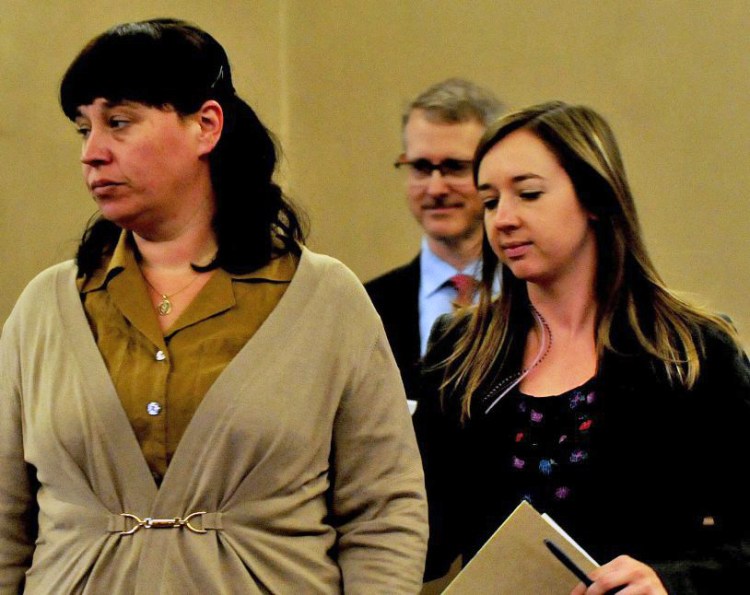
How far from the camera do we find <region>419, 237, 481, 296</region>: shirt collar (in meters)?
Answer: 3.09

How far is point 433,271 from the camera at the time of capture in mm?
3121

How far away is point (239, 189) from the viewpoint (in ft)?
6.31

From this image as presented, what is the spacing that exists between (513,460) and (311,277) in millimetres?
501

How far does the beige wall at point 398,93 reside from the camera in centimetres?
359

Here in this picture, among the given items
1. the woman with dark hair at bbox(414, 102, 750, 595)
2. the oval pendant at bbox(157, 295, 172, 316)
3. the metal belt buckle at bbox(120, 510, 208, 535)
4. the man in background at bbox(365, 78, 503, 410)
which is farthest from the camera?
the man in background at bbox(365, 78, 503, 410)

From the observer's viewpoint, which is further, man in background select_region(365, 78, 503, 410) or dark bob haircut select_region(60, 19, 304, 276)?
man in background select_region(365, 78, 503, 410)

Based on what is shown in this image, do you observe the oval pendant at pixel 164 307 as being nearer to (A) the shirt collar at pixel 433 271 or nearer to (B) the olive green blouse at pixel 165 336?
(B) the olive green blouse at pixel 165 336

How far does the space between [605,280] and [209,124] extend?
79 centimetres

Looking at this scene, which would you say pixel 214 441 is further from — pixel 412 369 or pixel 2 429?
pixel 412 369

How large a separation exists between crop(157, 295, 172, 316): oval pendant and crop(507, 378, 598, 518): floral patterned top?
653 millimetres

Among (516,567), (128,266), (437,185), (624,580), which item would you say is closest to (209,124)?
(128,266)

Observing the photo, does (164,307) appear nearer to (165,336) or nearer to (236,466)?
(165,336)

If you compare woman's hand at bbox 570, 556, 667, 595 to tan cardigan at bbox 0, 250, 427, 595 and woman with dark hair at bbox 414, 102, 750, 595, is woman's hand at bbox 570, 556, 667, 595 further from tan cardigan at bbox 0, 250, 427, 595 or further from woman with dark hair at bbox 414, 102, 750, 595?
tan cardigan at bbox 0, 250, 427, 595

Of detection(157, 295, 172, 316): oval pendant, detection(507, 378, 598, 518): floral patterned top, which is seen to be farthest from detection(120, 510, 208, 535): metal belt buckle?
detection(507, 378, 598, 518): floral patterned top
